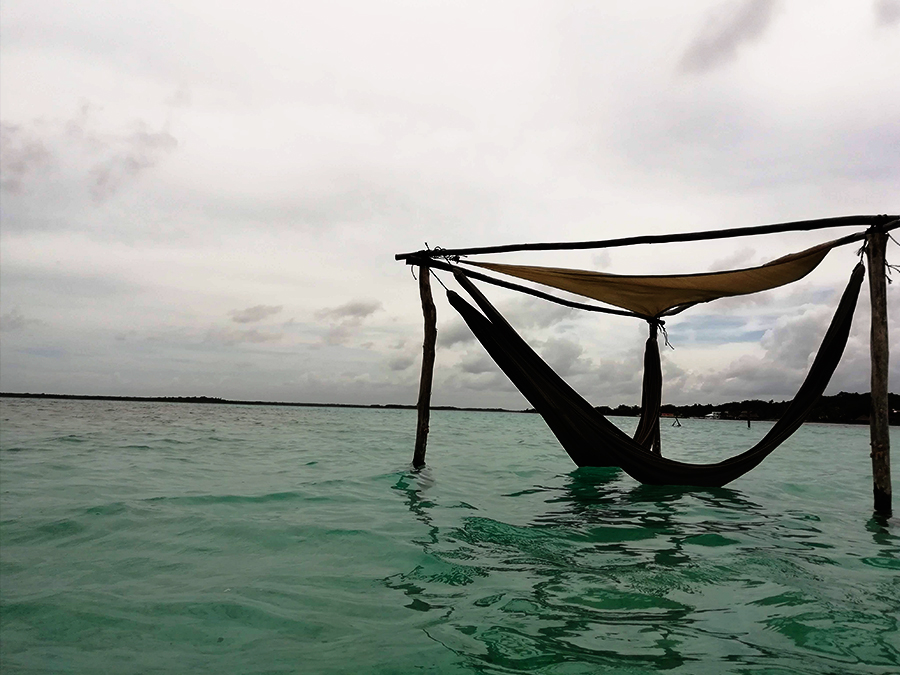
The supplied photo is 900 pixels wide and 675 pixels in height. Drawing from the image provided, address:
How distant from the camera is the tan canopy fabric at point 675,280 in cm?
568

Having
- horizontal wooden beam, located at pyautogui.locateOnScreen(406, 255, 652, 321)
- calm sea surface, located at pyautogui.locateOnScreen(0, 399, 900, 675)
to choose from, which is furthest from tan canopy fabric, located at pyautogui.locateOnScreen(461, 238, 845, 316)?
calm sea surface, located at pyautogui.locateOnScreen(0, 399, 900, 675)

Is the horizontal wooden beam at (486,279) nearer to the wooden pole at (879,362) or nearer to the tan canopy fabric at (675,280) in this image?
the tan canopy fabric at (675,280)

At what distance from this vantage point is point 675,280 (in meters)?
6.19

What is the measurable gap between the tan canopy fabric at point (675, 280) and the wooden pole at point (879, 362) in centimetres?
32

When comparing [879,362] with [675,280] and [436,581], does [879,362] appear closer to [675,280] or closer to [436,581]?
[675,280]

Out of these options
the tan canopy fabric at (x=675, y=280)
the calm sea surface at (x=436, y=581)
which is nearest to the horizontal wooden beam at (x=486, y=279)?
the tan canopy fabric at (x=675, y=280)

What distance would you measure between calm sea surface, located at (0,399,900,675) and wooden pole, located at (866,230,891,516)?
1.64 feet

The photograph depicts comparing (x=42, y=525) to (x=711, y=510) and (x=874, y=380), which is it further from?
(x=874, y=380)

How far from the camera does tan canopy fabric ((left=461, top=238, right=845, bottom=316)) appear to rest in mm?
5684

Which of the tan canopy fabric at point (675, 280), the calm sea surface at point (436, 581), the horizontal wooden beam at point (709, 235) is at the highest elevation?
the horizontal wooden beam at point (709, 235)

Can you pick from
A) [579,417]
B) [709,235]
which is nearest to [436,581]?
[579,417]

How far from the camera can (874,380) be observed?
208 inches

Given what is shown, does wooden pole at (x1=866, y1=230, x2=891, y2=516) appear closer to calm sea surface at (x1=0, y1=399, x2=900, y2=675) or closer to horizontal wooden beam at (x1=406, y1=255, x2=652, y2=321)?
calm sea surface at (x1=0, y1=399, x2=900, y2=675)

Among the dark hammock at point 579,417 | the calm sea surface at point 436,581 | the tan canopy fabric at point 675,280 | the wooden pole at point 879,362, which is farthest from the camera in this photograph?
the dark hammock at point 579,417
